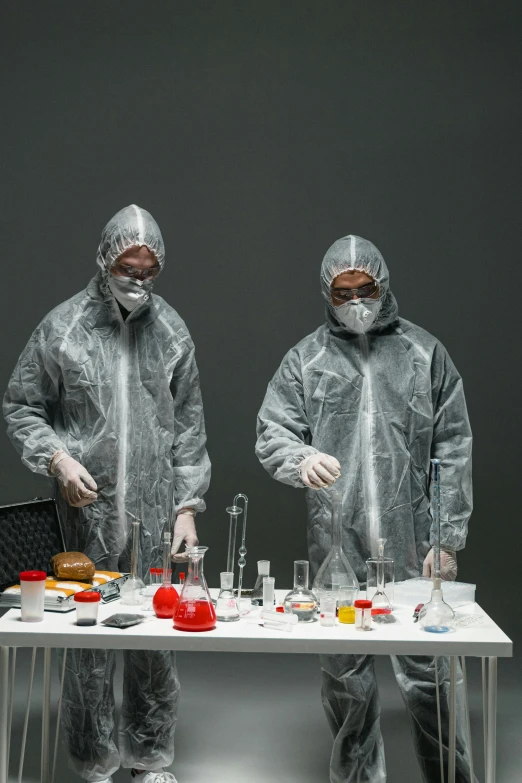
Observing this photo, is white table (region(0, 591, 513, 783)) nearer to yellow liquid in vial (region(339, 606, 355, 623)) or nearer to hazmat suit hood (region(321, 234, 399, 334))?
yellow liquid in vial (region(339, 606, 355, 623))

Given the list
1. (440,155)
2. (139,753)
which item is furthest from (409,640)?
(440,155)

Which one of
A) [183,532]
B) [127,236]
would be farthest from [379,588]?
[127,236]

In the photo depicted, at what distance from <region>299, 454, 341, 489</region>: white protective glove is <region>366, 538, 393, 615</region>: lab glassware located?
0.74 feet

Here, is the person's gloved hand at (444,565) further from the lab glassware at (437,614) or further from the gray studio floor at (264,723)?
the gray studio floor at (264,723)

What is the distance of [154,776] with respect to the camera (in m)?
3.09

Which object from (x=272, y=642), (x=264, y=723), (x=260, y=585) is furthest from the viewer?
(x=264, y=723)

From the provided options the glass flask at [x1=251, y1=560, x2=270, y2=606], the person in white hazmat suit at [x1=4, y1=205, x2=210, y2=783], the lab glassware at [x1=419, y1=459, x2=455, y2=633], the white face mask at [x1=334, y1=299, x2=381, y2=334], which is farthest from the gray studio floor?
the white face mask at [x1=334, y1=299, x2=381, y2=334]

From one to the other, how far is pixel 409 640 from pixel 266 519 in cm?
273

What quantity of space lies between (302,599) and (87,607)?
1.77ft

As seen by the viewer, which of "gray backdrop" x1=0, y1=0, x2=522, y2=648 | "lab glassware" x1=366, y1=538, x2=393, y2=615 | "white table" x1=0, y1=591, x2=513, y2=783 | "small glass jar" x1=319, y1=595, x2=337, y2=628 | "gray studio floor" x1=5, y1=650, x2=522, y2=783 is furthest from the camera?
"gray backdrop" x1=0, y1=0, x2=522, y2=648

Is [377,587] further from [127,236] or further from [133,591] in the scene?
[127,236]

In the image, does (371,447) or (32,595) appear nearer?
(32,595)

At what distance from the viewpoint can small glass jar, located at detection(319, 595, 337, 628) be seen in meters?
2.39

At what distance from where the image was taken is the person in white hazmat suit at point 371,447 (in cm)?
289
